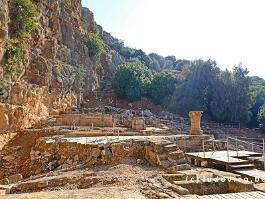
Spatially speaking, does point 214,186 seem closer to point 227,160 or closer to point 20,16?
point 227,160

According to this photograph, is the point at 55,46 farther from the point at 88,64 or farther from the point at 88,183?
the point at 88,183

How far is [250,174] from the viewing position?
31.9ft

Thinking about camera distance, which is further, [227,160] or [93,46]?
[93,46]

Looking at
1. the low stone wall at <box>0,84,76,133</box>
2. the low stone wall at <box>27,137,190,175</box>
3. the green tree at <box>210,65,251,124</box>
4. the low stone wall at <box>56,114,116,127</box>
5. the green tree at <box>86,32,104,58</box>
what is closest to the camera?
the low stone wall at <box>27,137,190,175</box>

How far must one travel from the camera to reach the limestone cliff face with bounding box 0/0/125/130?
19.1 m

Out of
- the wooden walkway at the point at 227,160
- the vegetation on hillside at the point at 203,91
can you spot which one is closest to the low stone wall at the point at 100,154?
the wooden walkway at the point at 227,160

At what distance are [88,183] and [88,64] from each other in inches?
1110

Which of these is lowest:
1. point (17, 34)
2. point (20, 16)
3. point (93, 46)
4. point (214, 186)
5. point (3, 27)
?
point (214, 186)

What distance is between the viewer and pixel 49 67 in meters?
25.7

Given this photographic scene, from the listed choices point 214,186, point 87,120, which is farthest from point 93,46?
point 214,186

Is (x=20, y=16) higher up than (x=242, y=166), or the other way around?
(x=20, y=16)

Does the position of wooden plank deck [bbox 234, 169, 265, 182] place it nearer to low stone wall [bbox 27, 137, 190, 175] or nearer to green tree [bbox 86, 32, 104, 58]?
low stone wall [bbox 27, 137, 190, 175]

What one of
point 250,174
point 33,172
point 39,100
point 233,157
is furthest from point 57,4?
point 250,174

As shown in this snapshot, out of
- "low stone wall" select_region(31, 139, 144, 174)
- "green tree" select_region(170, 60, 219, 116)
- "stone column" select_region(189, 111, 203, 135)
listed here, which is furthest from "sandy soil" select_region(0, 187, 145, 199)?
"green tree" select_region(170, 60, 219, 116)
